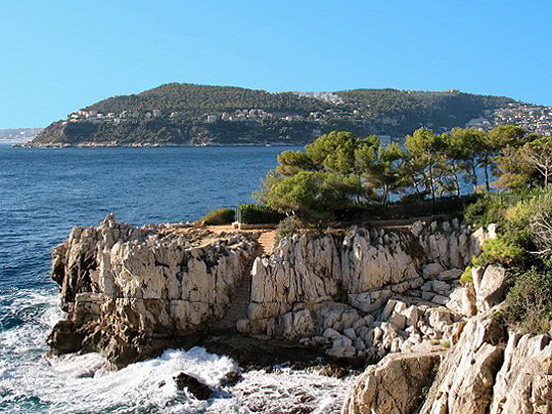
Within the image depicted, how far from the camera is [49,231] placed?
54.5 metres

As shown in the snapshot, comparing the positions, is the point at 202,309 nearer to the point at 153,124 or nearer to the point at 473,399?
the point at 473,399

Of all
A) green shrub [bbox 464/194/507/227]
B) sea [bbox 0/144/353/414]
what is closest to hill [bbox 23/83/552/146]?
sea [bbox 0/144/353/414]

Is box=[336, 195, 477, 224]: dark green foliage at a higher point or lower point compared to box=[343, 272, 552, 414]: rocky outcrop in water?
higher

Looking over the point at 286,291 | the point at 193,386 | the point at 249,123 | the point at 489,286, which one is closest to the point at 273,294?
the point at 286,291

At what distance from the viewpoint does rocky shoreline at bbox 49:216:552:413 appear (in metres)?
27.0

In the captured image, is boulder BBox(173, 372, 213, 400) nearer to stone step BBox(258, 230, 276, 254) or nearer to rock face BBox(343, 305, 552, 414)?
rock face BBox(343, 305, 552, 414)

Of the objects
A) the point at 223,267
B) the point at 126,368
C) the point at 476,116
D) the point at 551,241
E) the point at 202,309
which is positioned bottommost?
the point at 126,368

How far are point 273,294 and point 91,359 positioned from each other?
8.71 meters

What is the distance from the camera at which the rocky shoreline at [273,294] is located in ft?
88.7

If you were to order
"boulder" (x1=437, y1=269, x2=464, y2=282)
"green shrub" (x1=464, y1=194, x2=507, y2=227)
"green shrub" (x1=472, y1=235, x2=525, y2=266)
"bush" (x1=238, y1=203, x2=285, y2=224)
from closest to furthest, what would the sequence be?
"green shrub" (x1=472, y1=235, x2=525, y2=266), "boulder" (x1=437, y1=269, x2=464, y2=282), "green shrub" (x1=464, y1=194, x2=507, y2=227), "bush" (x1=238, y1=203, x2=285, y2=224)

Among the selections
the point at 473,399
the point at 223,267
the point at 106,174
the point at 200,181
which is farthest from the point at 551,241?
the point at 106,174

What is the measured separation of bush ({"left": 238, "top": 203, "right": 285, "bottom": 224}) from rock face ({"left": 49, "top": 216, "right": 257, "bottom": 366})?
4.66m

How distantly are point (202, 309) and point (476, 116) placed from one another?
18241 centimetres

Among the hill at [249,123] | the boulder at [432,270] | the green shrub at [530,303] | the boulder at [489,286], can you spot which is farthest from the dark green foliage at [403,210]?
the hill at [249,123]
